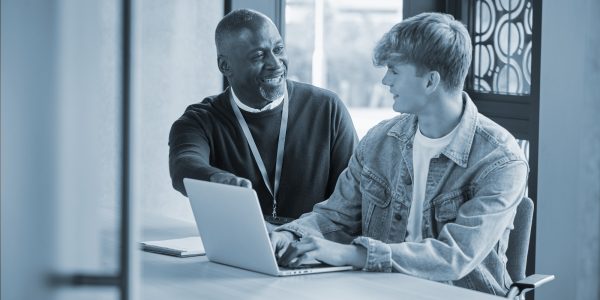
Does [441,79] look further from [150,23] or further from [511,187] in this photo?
[150,23]

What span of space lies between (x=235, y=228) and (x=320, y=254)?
214 millimetres

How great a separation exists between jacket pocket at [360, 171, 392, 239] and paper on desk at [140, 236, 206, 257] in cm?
47

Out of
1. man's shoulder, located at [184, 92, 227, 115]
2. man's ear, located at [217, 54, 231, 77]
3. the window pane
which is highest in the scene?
the window pane

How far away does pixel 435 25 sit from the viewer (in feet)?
7.59

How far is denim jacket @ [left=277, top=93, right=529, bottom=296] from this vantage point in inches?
83.8

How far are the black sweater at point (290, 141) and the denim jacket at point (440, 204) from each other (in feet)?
1.84

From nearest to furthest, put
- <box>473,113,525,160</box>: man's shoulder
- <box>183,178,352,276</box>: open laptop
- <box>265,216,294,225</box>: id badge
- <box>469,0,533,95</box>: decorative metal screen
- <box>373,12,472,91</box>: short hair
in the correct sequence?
<box>183,178,352,276</box>: open laptop, <box>473,113,525,160</box>: man's shoulder, <box>373,12,472,91</box>: short hair, <box>265,216,294,225</box>: id badge, <box>469,0,533,95</box>: decorative metal screen

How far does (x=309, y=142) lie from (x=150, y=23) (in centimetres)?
141

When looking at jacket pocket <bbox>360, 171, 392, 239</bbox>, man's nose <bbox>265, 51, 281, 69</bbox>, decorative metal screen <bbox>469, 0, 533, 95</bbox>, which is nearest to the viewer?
jacket pocket <bbox>360, 171, 392, 239</bbox>

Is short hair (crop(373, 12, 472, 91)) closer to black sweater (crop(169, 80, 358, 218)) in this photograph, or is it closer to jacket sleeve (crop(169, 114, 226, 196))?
jacket sleeve (crop(169, 114, 226, 196))

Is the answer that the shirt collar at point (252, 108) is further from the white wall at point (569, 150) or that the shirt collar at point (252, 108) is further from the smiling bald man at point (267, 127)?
the white wall at point (569, 150)

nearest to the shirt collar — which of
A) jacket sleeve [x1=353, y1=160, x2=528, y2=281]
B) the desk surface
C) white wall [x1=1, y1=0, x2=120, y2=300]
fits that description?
the desk surface

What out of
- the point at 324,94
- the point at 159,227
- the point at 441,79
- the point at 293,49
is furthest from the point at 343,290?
the point at 293,49

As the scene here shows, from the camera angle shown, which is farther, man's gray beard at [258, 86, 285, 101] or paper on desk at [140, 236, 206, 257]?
man's gray beard at [258, 86, 285, 101]
